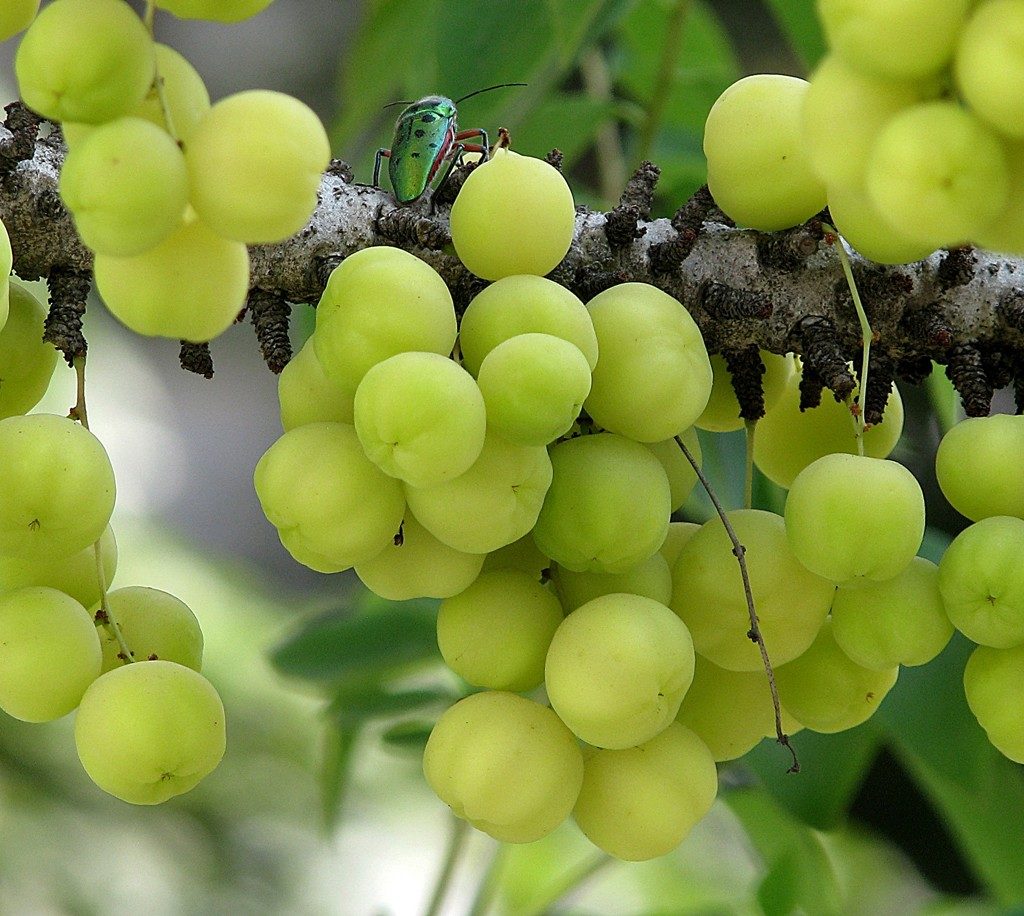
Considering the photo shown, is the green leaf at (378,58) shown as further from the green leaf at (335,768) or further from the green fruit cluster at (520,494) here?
the green fruit cluster at (520,494)

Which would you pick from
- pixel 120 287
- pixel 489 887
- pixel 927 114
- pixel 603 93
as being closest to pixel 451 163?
pixel 120 287

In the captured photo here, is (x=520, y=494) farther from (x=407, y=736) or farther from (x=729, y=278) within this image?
(x=407, y=736)

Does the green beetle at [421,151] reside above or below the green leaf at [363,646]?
above

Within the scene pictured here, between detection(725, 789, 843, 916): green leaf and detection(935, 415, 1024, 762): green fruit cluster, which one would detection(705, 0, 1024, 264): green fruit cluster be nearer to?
detection(935, 415, 1024, 762): green fruit cluster

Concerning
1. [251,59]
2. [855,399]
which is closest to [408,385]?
[855,399]

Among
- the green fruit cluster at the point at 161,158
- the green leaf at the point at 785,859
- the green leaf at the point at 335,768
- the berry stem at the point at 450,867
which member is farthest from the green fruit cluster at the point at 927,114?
the green leaf at the point at 335,768
